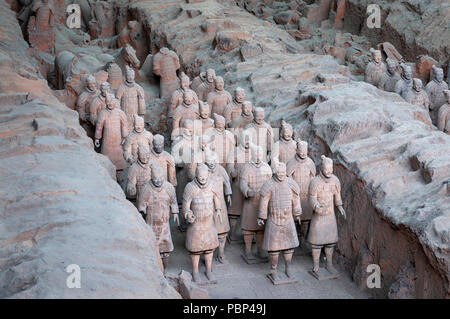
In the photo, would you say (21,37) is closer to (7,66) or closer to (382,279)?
(7,66)

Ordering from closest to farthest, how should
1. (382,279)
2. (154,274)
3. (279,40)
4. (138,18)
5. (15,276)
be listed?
1. (15,276)
2. (154,274)
3. (382,279)
4. (279,40)
5. (138,18)

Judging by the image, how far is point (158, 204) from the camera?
6.72 meters

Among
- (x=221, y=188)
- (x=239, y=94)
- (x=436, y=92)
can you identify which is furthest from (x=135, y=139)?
(x=436, y=92)

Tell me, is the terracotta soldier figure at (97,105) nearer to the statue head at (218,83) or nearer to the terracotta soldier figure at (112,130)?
the terracotta soldier figure at (112,130)

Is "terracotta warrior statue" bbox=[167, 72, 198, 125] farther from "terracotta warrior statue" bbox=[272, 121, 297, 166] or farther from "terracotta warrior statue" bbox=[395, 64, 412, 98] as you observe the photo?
"terracotta warrior statue" bbox=[395, 64, 412, 98]

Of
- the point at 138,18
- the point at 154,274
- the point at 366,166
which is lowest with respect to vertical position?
the point at 138,18

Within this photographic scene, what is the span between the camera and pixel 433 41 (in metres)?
12.8

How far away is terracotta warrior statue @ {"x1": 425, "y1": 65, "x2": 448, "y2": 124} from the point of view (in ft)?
33.2

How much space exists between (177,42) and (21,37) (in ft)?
9.29

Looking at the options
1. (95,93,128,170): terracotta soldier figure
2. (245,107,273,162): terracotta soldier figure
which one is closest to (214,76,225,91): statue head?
(245,107,273,162): terracotta soldier figure

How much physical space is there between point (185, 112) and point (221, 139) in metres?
1.06

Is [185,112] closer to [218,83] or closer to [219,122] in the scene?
[218,83]

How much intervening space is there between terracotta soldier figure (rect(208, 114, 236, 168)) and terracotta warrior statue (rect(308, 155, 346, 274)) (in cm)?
154

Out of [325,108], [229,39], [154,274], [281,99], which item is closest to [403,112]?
[325,108]
